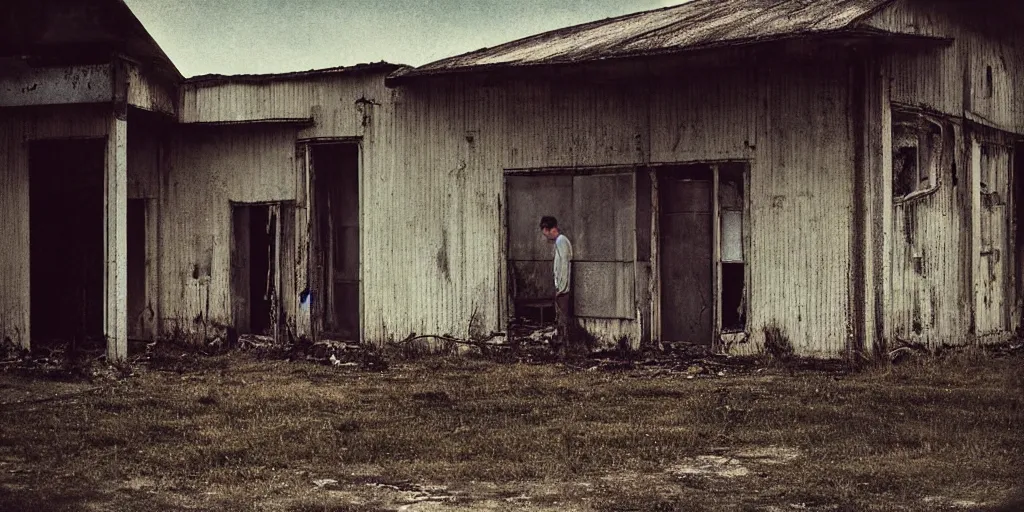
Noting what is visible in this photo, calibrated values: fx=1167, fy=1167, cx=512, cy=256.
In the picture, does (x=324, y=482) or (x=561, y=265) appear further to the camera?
(x=561, y=265)

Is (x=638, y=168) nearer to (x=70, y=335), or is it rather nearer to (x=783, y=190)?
(x=783, y=190)

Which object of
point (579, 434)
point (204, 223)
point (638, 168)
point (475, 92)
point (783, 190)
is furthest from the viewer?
point (204, 223)

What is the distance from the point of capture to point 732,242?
43.1 ft

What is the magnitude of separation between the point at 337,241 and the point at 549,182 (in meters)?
3.45

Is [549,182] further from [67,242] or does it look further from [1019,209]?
[67,242]

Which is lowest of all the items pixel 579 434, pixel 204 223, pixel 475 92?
pixel 579 434

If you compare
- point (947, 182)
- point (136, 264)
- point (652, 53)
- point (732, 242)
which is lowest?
point (136, 264)

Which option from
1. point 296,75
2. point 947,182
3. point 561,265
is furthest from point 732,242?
point 296,75

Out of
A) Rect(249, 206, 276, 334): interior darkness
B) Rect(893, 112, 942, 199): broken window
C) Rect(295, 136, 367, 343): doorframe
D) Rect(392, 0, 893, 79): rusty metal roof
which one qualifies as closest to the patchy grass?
Rect(893, 112, 942, 199): broken window

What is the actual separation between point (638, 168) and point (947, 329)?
4.16 metres

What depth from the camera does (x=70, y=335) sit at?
16734 mm

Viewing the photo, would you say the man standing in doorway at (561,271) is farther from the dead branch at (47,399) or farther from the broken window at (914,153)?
the dead branch at (47,399)

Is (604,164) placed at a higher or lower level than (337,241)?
higher

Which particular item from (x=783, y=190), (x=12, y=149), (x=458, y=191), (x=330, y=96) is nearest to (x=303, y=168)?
(x=330, y=96)
